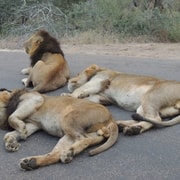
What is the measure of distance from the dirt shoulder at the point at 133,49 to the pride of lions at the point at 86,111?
532 centimetres

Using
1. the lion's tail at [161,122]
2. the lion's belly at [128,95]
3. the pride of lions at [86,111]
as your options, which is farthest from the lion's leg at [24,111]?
the lion's belly at [128,95]

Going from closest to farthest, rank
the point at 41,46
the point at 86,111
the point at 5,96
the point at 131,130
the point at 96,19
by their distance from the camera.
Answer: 1. the point at 86,111
2. the point at 131,130
3. the point at 5,96
4. the point at 41,46
5. the point at 96,19

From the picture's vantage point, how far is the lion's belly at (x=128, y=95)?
5.77 m

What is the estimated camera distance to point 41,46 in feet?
26.8

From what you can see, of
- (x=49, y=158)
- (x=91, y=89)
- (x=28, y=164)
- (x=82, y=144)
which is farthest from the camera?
(x=91, y=89)

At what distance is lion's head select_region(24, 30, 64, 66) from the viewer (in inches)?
317

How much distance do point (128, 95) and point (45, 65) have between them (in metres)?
2.00

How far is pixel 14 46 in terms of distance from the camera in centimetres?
1430

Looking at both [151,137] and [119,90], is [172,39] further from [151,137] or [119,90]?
[151,137]

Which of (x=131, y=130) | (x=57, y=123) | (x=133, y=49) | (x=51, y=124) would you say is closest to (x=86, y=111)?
(x=57, y=123)

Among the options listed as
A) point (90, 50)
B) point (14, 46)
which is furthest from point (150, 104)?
point (14, 46)

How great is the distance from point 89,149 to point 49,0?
14792mm

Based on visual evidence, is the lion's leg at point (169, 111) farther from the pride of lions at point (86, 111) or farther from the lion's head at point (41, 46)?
the lion's head at point (41, 46)

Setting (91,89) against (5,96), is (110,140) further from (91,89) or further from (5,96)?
(91,89)
